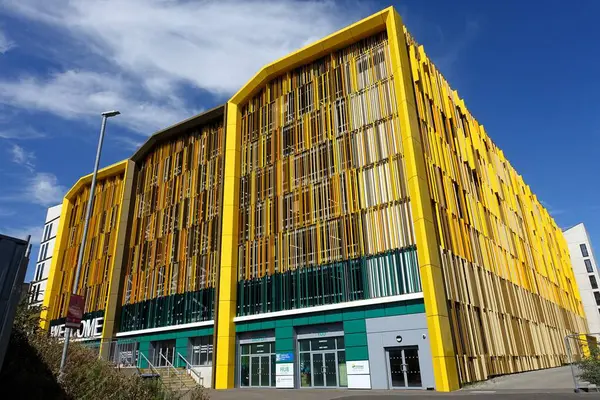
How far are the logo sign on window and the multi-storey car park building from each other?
0.38 feet

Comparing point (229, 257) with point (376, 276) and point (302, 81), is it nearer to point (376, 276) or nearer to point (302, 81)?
point (376, 276)

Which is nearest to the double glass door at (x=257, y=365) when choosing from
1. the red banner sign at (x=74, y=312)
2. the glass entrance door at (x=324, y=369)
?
the glass entrance door at (x=324, y=369)

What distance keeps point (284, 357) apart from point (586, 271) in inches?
3134

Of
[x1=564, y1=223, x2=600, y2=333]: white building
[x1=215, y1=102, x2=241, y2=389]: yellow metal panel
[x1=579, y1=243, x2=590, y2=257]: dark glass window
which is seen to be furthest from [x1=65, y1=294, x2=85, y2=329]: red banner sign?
[x1=579, y1=243, x2=590, y2=257]: dark glass window

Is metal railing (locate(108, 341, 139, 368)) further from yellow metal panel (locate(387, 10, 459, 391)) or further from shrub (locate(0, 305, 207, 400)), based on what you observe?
yellow metal panel (locate(387, 10, 459, 391))

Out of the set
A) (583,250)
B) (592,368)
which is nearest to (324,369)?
(592,368)

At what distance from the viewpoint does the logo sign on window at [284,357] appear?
91.7 feet

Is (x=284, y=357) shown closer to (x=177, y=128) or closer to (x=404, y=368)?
(x=404, y=368)

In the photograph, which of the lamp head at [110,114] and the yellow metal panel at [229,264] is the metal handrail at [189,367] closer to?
the yellow metal panel at [229,264]

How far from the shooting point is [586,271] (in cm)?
8381

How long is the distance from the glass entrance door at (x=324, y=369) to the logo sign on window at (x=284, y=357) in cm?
150

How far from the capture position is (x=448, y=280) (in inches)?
991

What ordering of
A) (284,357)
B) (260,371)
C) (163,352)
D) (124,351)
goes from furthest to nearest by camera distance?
(163,352) < (124,351) < (260,371) < (284,357)

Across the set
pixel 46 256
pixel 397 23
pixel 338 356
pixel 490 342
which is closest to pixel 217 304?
pixel 338 356
